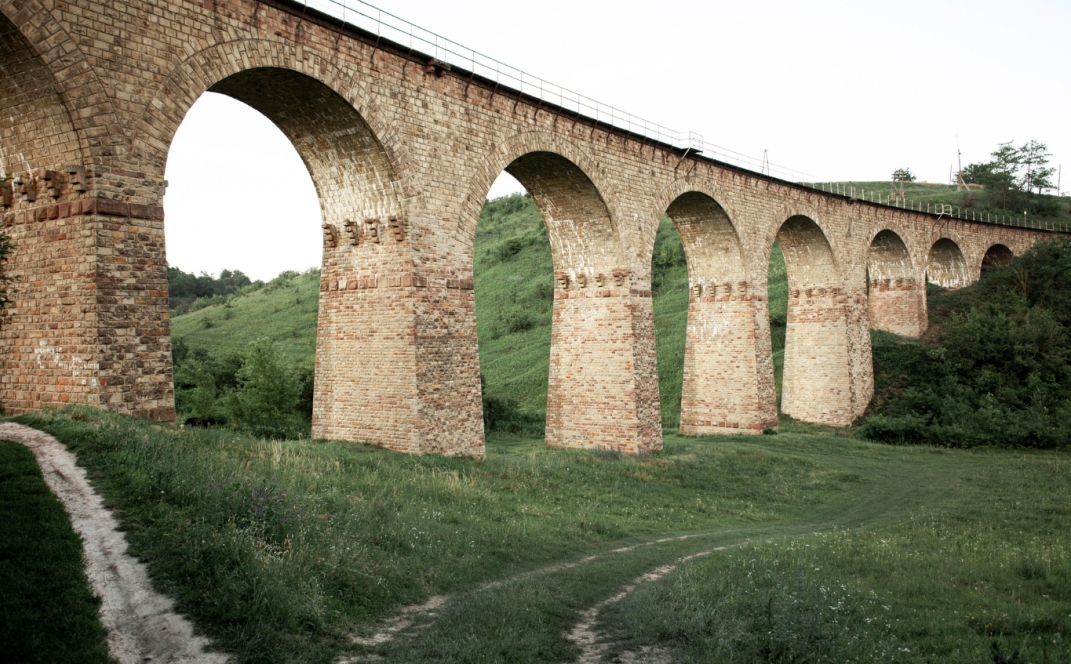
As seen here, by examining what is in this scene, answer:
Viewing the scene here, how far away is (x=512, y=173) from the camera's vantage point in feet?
62.6

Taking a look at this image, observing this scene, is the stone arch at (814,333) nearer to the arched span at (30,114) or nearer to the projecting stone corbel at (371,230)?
the projecting stone corbel at (371,230)

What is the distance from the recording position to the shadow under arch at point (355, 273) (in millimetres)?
14016

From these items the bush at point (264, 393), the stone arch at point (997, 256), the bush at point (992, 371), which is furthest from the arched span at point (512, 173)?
the stone arch at point (997, 256)

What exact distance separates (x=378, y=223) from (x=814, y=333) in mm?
19974

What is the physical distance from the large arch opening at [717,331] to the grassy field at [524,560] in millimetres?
9554

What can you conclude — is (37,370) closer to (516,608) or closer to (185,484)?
(185,484)

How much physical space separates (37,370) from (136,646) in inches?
259

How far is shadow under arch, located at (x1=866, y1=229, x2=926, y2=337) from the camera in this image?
112ft

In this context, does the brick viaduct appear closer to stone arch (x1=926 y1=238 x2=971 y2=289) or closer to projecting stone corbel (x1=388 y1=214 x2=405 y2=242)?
projecting stone corbel (x1=388 y1=214 x2=405 y2=242)

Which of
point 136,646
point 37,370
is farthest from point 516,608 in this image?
point 37,370

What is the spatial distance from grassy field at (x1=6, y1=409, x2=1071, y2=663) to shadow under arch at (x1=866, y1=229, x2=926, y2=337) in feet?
69.8

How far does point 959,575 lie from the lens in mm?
8320

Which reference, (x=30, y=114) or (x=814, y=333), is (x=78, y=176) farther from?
(x=814, y=333)

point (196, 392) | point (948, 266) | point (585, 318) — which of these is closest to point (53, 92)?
point (585, 318)
